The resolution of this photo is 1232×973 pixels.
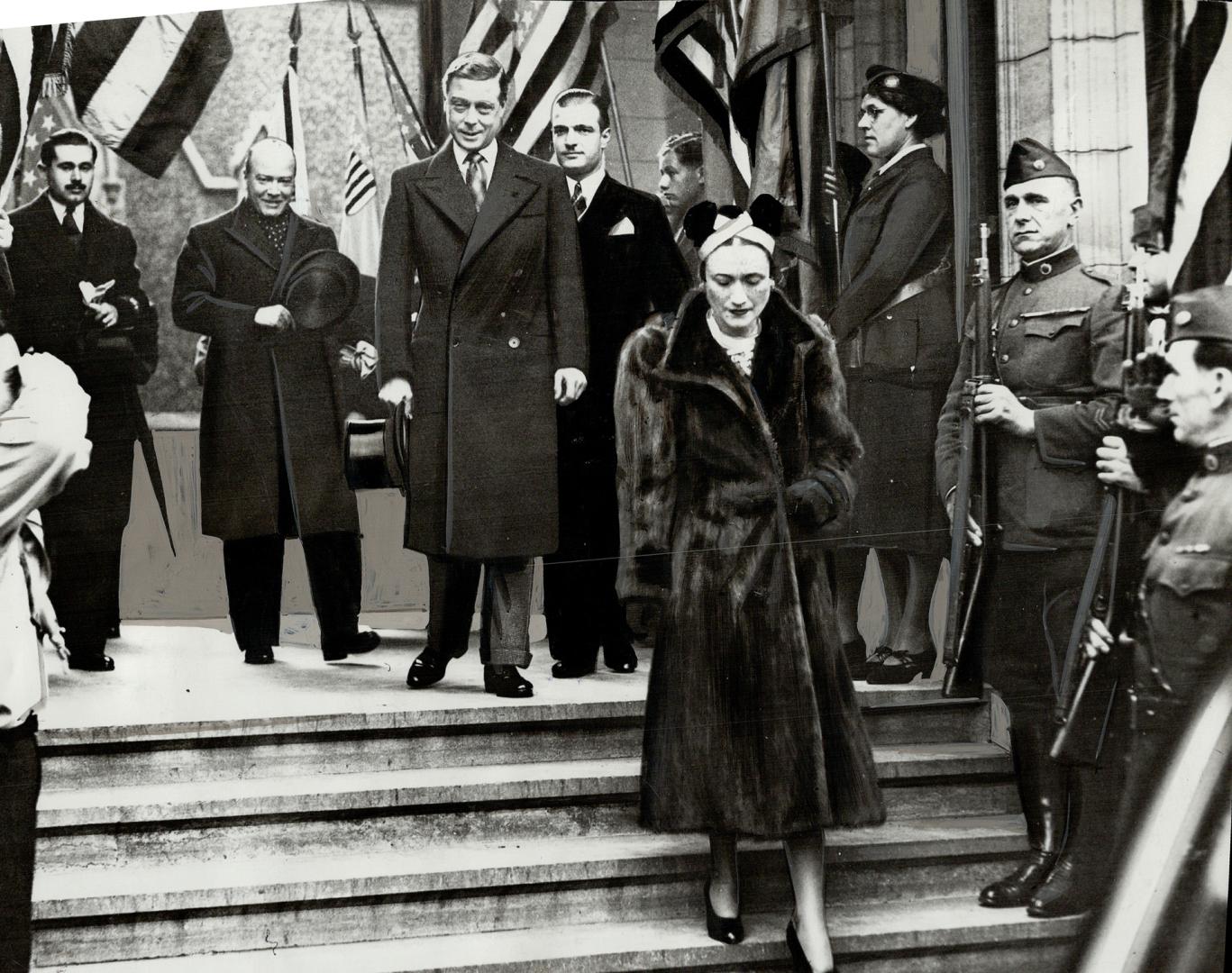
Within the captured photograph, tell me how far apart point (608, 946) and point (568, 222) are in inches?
66.1

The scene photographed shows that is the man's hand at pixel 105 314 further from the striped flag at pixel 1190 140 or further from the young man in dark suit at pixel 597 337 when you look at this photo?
the striped flag at pixel 1190 140

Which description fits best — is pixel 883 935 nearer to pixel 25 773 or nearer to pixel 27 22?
pixel 25 773

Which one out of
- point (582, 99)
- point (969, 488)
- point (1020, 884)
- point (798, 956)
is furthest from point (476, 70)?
point (1020, 884)

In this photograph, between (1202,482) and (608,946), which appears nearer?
(608,946)

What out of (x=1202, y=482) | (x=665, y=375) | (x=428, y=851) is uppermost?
(x=665, y=375)

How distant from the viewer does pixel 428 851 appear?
283cm

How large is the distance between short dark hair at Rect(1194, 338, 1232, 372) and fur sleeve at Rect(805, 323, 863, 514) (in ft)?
2.95

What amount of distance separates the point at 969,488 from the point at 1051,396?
300mm

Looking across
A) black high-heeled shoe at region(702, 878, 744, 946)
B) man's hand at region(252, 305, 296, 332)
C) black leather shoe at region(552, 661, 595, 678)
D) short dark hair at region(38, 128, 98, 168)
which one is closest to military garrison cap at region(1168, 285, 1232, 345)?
black leather shoe at region(552, 661, 595, 678)

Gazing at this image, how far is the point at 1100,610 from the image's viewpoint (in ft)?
9.98

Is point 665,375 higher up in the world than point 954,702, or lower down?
higher up

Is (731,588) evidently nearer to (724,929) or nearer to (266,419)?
(724,929)

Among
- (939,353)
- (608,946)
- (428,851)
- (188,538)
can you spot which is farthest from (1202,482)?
(188,538)

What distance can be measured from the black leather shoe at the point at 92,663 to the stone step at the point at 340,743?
0.14 metres
